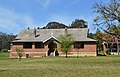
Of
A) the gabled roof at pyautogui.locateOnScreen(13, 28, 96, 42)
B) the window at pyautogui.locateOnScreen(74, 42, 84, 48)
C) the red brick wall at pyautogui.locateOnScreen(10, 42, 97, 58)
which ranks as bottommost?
the red brick wall at pyautogui.locateOnScreen(10, 42, 97, 58)

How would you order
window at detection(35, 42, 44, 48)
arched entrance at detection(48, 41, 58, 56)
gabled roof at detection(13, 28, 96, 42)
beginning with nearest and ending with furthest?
arched entrance at detection(48, 41, 58, 56), gabled roof at detection(13, 28, 96, 42), window at detection(35, 42, 44, 48)

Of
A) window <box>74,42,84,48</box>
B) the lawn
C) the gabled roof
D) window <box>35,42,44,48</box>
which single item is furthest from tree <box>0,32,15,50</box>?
the lawn

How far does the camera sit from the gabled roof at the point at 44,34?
63300 mm

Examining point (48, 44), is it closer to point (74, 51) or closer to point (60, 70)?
point (74, 51)

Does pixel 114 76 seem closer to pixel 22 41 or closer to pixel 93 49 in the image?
pixel 93 49

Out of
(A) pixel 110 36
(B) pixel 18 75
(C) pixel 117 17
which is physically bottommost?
(B) pixel 18 75

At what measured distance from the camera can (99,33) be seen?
32.5 metres

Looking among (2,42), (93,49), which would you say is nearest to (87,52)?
(93,49)

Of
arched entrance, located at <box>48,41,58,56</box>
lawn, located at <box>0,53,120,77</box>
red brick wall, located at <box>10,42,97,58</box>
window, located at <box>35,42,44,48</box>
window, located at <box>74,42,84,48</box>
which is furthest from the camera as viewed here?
window, located at <box>35,42,44,48</box>

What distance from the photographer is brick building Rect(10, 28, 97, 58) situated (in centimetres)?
6138

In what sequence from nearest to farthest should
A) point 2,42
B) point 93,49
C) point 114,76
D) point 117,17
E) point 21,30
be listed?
point 114,76 → point 117,17 → point 93,49 → point 21,30 → point 2,42

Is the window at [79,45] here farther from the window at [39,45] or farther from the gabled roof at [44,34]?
the window at [39,45]

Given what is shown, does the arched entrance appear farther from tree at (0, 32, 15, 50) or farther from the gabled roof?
tree at (0, 32, 15, 50)

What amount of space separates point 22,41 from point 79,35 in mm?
13824
